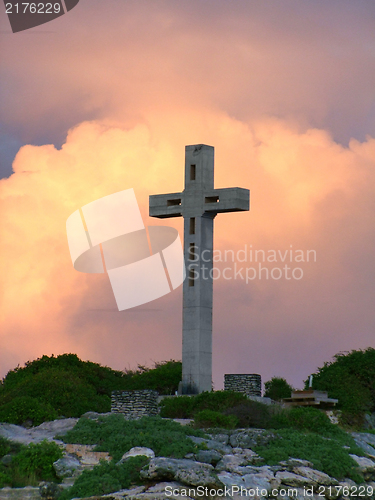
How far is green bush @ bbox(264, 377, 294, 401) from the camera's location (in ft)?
105

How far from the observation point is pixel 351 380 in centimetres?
3003

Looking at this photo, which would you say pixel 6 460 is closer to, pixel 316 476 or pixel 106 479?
pixel 106 479

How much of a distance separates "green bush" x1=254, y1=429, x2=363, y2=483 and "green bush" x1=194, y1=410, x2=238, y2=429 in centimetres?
174

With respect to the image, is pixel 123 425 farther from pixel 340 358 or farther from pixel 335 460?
pixel 340 358

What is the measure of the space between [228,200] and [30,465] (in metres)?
14.5

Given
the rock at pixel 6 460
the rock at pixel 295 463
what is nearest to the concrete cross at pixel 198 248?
the rock at pixel 295 463

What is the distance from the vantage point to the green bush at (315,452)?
19.3 m

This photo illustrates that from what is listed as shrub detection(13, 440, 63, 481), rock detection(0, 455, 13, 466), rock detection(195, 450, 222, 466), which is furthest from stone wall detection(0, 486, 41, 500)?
rock detection(195, 450, 222, 466)

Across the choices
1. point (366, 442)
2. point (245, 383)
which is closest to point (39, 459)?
point (366, 442)

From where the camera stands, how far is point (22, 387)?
2872 centimetres

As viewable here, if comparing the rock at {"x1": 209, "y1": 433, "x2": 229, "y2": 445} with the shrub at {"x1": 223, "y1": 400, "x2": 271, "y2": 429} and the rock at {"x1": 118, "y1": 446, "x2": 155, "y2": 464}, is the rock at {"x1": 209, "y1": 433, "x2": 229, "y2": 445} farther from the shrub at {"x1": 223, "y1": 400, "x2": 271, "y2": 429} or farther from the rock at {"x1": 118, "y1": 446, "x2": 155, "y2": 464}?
the rock at {"x1": 118, "y1": 446, "x2": 155, "y2": 464}

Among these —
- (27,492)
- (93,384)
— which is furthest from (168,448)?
(93,384)

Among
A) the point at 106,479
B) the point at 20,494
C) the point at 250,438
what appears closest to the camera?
the point at 106,479

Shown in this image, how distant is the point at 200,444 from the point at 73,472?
3450 mm
